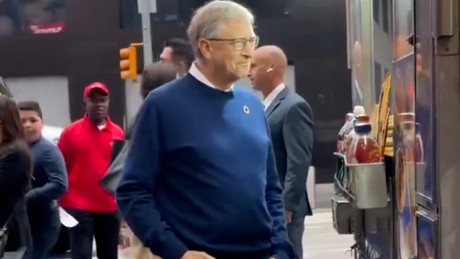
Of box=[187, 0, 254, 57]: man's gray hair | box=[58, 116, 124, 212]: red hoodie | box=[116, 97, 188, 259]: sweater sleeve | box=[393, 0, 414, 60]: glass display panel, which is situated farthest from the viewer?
box=[58, 116, 124, 212]: red hoodie

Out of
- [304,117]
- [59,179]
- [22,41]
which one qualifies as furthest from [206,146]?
[22,41]

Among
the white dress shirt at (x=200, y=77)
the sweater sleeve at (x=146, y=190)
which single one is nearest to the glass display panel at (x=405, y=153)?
the white dress shirt at (x=200, y=77)

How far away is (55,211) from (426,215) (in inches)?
201

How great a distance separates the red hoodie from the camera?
28.0 feet

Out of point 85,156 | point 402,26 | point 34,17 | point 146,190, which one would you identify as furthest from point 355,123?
point 34,17

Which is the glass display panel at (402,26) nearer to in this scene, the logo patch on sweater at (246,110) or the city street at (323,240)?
the logo patch on sweater at (246,110)

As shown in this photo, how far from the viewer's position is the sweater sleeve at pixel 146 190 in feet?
11.5

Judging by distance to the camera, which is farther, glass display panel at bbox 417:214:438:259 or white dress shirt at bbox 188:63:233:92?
white dress shirt at bbox 188:63:233:92

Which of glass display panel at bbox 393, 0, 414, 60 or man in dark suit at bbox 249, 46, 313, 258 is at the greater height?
glass display panel at bbox 393, 0, 414, 60

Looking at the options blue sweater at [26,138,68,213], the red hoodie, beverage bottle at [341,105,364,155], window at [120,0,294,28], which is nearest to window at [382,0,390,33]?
beverage bottle at [341,105,364,155]

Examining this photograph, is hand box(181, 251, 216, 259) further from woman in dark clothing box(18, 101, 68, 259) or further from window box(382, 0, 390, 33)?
woman in dark clothing box(18, 101, 68, 259)

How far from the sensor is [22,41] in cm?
2217

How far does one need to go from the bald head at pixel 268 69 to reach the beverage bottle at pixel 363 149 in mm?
1811

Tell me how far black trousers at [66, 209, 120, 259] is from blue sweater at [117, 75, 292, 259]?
483 centimetres
